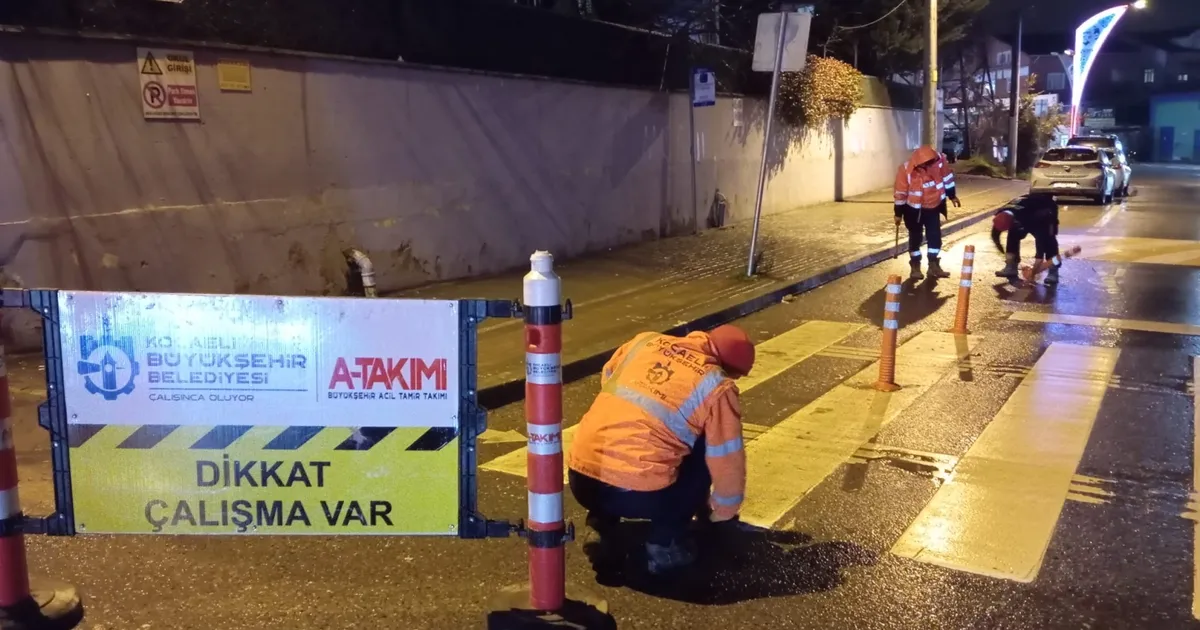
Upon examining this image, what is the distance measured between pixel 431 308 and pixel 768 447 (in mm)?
3127

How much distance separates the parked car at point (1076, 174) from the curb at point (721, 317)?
28.1 ft

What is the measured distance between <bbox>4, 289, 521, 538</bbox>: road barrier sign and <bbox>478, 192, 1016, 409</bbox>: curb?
201cm

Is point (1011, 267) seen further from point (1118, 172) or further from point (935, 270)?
point (1118, 172)

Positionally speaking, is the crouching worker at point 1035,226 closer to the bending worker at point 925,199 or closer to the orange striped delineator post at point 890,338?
the bending worker at point 925,199

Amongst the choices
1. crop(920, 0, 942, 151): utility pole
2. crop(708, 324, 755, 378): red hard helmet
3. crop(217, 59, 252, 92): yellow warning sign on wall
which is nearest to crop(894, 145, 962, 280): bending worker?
crop(920, 0, 942, 151): utility pole

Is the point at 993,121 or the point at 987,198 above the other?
the point at 993,121

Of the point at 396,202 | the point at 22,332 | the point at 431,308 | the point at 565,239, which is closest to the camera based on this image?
the point at 431,308

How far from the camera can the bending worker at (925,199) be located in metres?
13.2

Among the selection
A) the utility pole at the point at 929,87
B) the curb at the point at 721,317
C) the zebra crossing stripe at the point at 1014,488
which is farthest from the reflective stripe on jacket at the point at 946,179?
the utility pole at the point at 929,87

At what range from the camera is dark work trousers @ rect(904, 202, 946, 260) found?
13141 mm

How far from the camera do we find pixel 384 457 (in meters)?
3.76

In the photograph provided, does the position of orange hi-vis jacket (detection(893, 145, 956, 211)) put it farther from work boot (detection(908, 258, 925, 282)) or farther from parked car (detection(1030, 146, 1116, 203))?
parked car (detection(1030, 146, 1116, 203))

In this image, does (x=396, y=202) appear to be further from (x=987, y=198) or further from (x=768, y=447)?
(x=987, y=198)

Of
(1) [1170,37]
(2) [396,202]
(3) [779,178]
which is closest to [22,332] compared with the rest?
(2) [396,202]
